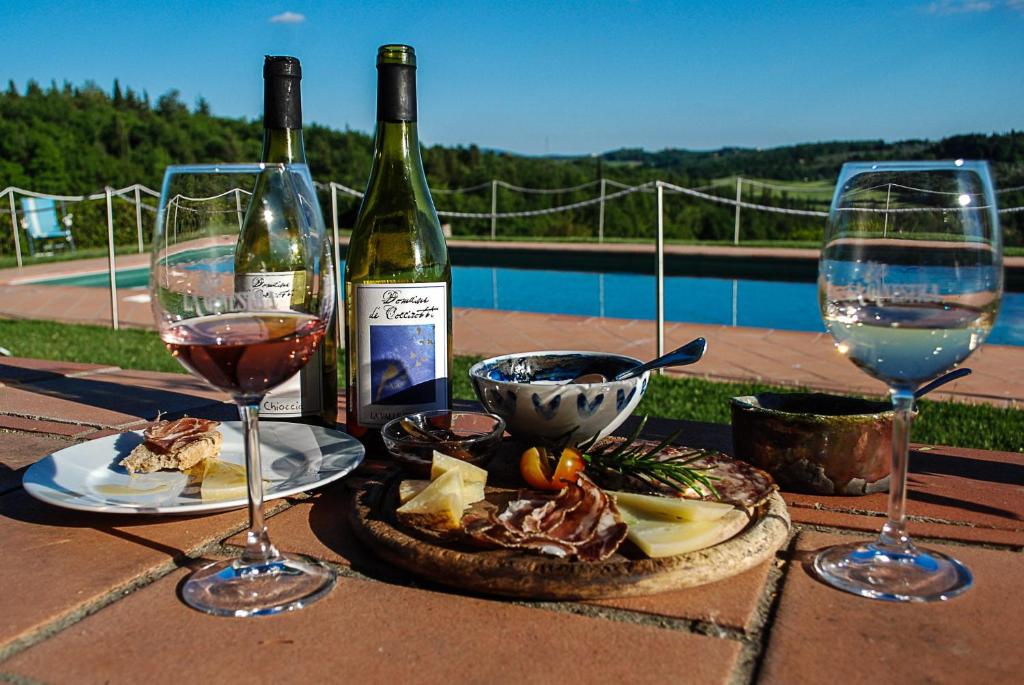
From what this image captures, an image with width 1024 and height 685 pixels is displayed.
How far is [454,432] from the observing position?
1108mm

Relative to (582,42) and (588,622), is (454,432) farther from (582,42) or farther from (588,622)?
(582,42)

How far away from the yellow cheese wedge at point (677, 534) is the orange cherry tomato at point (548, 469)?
0.13 meters

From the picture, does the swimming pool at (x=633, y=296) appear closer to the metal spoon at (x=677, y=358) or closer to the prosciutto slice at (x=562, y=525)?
the metal spoon at (x=677, y=358)

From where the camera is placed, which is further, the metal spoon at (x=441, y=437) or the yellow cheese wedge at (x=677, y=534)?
the metal spoon at (x=441, y=437)

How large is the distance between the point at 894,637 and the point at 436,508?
0.43m

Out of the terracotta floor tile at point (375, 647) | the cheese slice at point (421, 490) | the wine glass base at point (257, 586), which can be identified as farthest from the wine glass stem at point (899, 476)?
the wine glass base at point (257, 586)

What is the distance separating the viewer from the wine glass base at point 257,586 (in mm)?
762

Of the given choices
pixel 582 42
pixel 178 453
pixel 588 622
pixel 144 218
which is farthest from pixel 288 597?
pixel 582 42

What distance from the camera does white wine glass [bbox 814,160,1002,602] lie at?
2.66 ft

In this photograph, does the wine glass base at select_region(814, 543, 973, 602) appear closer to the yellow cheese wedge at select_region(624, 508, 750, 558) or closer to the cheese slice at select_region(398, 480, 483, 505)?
the yellow cheese wedge at select_region(624, 508, 750, 558)

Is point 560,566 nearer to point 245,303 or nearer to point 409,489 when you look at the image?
point 409,489

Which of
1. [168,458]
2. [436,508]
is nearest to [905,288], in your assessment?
[436,508]

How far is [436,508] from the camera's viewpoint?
2.79ft

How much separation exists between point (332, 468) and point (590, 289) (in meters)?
11.8
